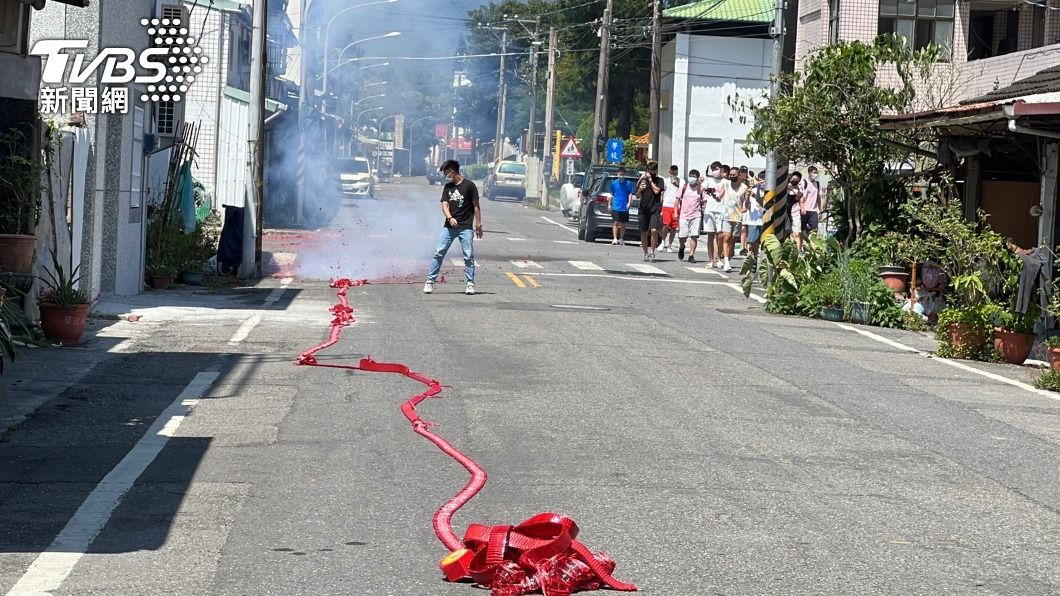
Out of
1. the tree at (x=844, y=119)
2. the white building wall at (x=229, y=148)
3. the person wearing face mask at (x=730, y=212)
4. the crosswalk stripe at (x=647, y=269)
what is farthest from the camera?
the white building wall at (x=229, y=148)

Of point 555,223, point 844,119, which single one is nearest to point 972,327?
point 844,119

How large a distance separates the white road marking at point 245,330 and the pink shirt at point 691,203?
1311 centimetres

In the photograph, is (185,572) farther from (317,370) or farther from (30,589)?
(317,370)

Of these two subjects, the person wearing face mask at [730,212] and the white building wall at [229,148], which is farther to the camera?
the white building wall at [229,148]

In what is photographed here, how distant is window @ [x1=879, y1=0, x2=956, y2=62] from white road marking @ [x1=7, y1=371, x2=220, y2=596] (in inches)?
1120

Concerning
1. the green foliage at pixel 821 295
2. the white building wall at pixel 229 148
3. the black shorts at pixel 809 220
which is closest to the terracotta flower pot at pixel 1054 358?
the green foliage at pixel 821 295

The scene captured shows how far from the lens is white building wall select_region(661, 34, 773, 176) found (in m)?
52.8

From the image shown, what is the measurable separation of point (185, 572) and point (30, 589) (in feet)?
1.97

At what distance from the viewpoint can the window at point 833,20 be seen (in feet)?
114

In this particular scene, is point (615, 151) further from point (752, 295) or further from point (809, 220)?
point (752, 295)

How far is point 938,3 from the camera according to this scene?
34438 millimetres

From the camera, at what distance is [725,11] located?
174ft

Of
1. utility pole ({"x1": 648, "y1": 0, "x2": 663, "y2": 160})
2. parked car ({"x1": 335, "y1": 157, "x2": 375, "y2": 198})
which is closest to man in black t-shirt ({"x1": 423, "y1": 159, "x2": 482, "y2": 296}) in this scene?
utility pole ({"x1": 648, "y1": 0, "x2": 663, "y2": 160})

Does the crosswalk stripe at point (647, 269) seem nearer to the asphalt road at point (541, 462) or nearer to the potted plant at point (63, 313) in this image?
the asphalt road at point (541, 462)
